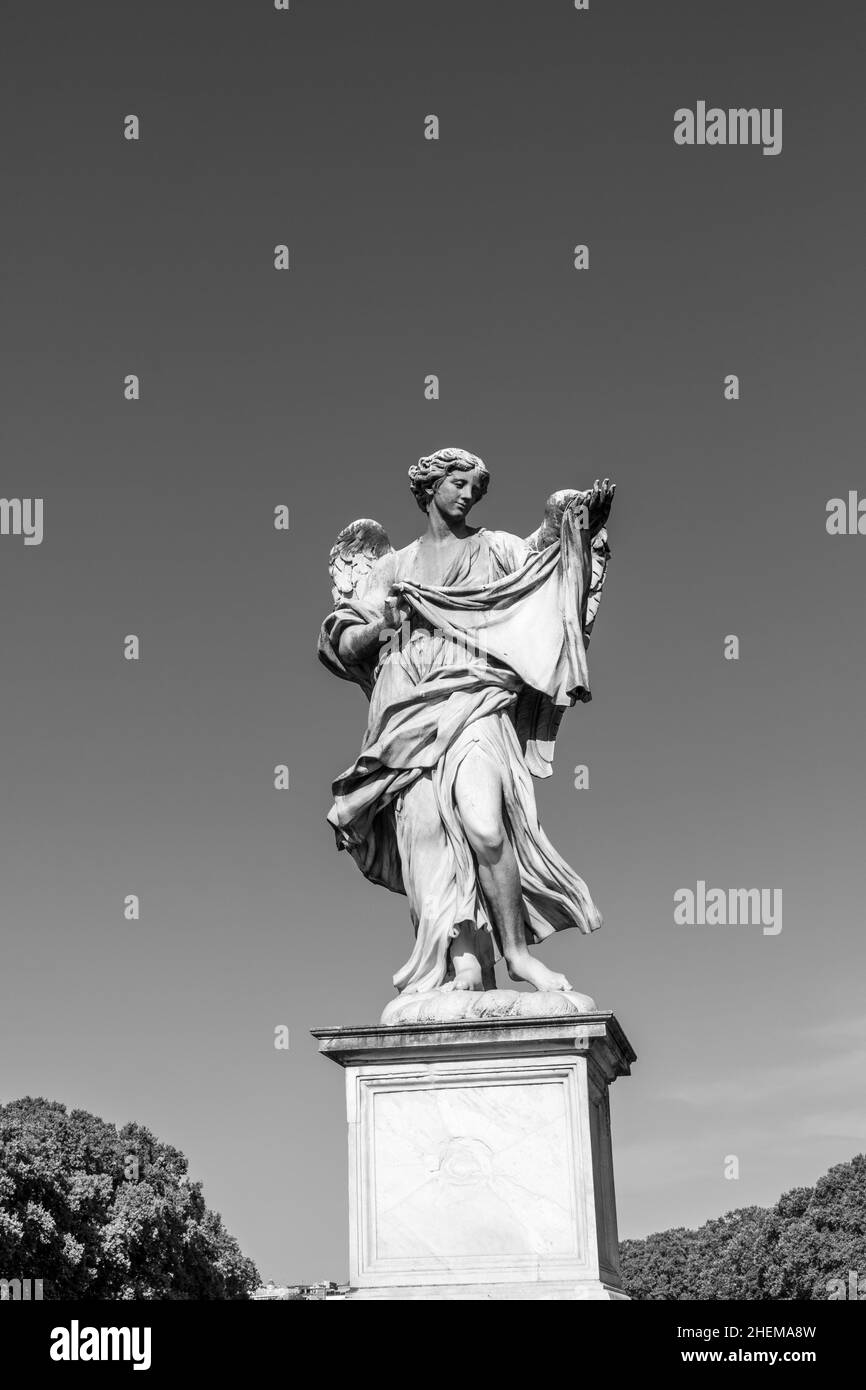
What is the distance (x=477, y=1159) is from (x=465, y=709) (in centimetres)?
316

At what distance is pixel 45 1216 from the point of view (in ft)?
141

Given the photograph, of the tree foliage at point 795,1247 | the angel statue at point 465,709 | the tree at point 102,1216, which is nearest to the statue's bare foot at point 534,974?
the angel statue at point 465,709

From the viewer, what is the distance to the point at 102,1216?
159ft

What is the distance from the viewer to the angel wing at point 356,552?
39.2 feet

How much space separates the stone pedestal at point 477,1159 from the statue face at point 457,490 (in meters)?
4.07

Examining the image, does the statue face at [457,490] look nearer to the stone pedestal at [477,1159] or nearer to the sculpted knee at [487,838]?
the sculpted knee at [487,838]

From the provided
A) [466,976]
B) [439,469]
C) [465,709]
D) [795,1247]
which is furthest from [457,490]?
[795,1247]

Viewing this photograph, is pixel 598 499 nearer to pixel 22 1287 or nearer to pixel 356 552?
pixel 356 552
